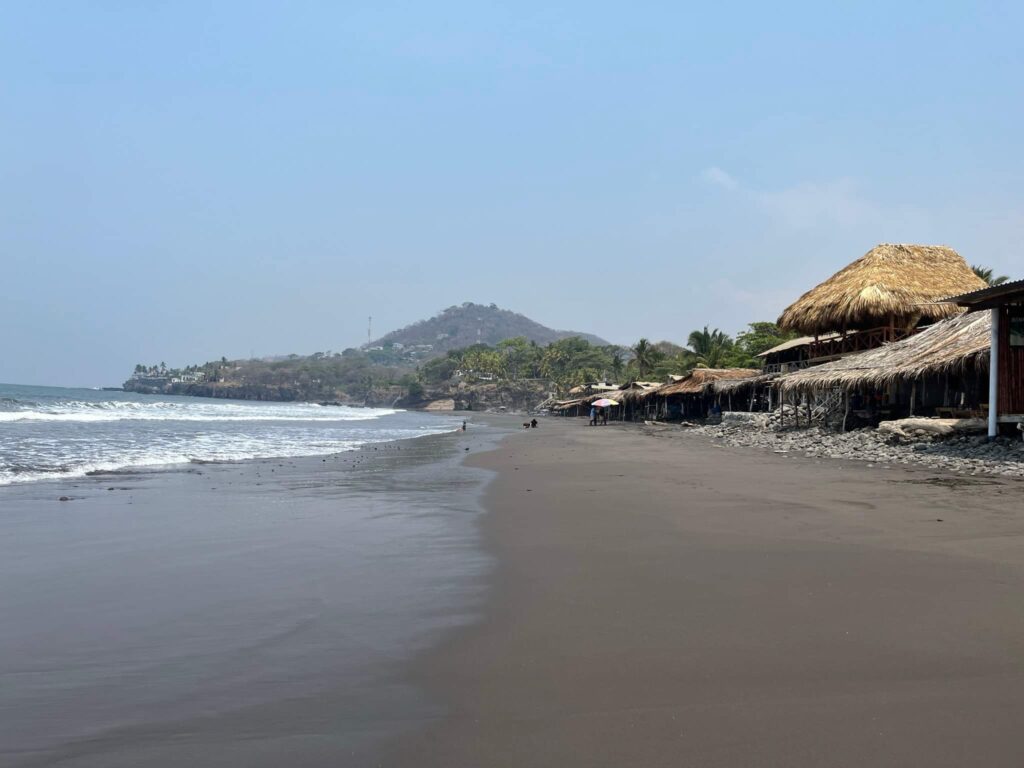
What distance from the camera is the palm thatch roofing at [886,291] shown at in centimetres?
2497

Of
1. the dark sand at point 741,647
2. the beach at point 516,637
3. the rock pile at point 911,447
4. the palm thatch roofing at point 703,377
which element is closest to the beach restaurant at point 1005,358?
the rock pile at point 911,447

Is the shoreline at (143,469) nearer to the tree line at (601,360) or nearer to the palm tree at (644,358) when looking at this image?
the tree line at (601,360)

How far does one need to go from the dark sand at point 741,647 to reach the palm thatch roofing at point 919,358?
9499mm

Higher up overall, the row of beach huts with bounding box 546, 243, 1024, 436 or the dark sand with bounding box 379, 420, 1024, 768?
the row of beach huts with bounding box 546, 243, 1024, 436

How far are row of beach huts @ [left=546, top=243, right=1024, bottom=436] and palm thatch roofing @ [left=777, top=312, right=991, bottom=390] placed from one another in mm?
37

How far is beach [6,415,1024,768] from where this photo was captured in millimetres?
2656

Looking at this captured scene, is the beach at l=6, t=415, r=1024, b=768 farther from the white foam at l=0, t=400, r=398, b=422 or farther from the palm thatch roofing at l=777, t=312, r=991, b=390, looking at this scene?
the white foam at l=0, t=400, r=398, b=422

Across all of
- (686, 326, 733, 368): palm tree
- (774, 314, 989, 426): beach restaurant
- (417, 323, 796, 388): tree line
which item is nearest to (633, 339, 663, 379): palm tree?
(417, 323, 796, 388): tree line

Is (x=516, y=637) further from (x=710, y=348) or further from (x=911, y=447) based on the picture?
(x=710, y=348)

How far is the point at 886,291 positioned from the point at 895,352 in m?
7.28

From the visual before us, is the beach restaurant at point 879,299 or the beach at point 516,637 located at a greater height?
the beach restaurant at point 879,299

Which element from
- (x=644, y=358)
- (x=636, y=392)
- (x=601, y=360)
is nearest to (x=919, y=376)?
(x=636, y=392)

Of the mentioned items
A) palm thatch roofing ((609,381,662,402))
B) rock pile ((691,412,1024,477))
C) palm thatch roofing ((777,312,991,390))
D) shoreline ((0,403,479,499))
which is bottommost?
shoreline ((0,403,479,499))

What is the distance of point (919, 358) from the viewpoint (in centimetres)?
1697
